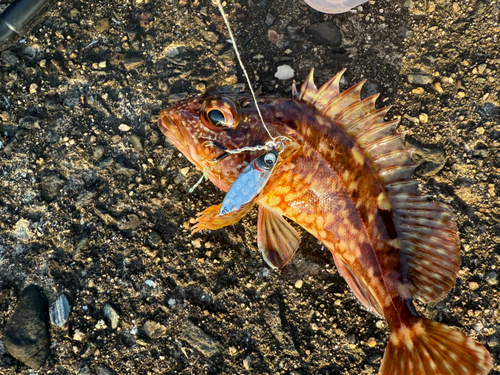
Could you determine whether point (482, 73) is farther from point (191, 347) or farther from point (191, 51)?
point (191, 347)

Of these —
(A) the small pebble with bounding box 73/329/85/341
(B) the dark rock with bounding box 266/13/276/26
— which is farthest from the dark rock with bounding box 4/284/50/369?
(B) the dark rock with bounding box 266/13/276/26

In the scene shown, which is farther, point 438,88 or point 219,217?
point 438,88

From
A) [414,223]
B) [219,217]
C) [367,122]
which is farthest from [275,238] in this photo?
[367,122]

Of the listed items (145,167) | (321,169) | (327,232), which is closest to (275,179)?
(321,169)

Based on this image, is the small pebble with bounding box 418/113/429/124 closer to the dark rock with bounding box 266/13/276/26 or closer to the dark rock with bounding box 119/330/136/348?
the dark rock with bounding box 266/13/276/26

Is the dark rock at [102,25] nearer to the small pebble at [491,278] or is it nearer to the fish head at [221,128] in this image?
the fish head at [221,128]

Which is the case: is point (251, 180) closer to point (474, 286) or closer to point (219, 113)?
point (219, 113)
